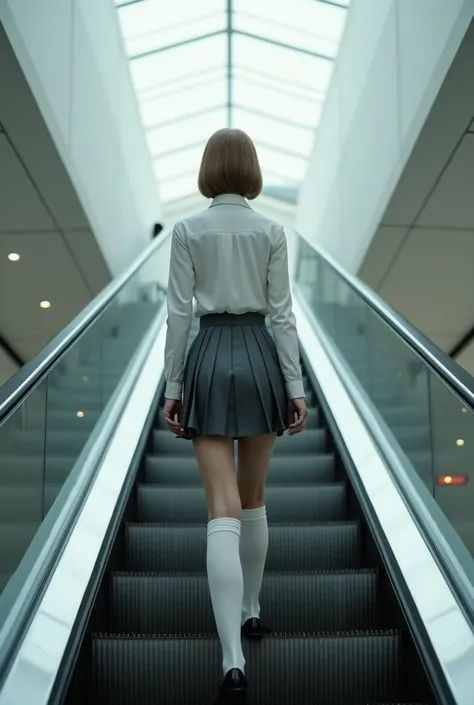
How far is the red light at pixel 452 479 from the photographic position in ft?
11.2

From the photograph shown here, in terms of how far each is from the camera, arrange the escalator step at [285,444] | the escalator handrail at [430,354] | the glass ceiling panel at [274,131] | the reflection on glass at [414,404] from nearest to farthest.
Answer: the escalator handrail at [430,354], the reflection on glass at [414,404], the escalator step at [285,444], the glass ceiling panel at [274,131]

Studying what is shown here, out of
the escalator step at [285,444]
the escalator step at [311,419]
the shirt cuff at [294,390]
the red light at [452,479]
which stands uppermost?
the escalator step at [311,419]

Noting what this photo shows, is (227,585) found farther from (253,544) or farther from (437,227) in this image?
(437,227)

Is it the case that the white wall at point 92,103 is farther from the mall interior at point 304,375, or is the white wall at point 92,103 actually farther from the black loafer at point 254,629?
the black loafer at point 254,629

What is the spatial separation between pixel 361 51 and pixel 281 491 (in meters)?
7.51

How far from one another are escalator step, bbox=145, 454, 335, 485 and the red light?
1541 millimetres

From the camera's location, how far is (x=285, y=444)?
580 cm

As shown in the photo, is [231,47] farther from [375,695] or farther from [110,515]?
[375,695]

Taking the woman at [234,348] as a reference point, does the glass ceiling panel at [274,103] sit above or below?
above

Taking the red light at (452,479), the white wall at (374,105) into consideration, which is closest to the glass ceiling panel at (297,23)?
the white wall at (374,105)

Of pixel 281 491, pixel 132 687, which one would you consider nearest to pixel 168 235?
pixel 281 491

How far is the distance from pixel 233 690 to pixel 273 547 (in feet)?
5.14

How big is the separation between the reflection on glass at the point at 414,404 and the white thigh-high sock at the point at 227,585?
2.89 ft

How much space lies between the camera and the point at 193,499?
14.9 ft
